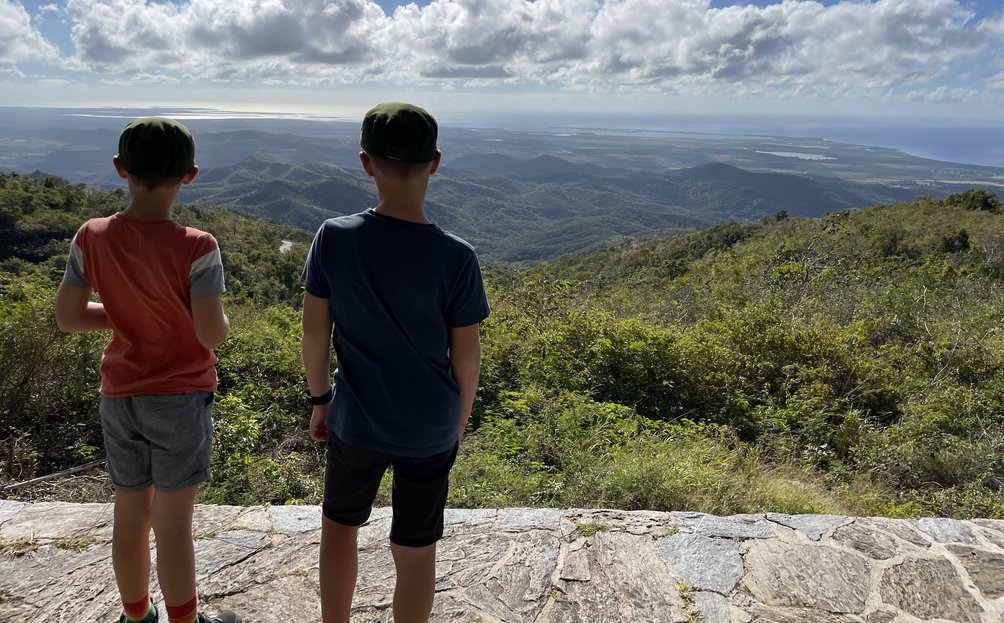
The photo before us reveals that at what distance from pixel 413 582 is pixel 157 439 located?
0.87m

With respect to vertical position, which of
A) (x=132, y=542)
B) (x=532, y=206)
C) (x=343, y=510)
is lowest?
(x=532, y=206)

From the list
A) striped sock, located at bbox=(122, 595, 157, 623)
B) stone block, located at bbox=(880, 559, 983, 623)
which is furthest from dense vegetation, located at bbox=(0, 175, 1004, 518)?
striped sock, located at bbox=(122, 595, 157, 623)

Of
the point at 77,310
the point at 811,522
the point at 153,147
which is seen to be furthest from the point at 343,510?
the point at 811,522

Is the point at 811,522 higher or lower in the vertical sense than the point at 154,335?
lower

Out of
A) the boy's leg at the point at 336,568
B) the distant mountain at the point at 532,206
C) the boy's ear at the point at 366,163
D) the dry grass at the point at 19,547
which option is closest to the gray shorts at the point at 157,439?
the boy's leg at the point at 336,568

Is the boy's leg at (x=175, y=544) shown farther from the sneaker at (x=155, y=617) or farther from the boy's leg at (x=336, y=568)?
the boy's leg at (x=336, y=568)

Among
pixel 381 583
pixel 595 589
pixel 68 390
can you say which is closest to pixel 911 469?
pixel 595 589

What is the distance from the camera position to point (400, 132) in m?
1.45

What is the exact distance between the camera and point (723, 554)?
104 inches

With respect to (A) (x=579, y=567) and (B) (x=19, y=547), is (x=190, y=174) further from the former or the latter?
(A) (x=579, y=567)

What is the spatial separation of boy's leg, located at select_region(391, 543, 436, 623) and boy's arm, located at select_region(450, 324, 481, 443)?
376 mm

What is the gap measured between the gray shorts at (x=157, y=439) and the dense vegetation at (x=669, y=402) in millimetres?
1676

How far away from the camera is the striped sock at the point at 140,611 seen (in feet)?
6.34

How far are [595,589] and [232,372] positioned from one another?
406cm
